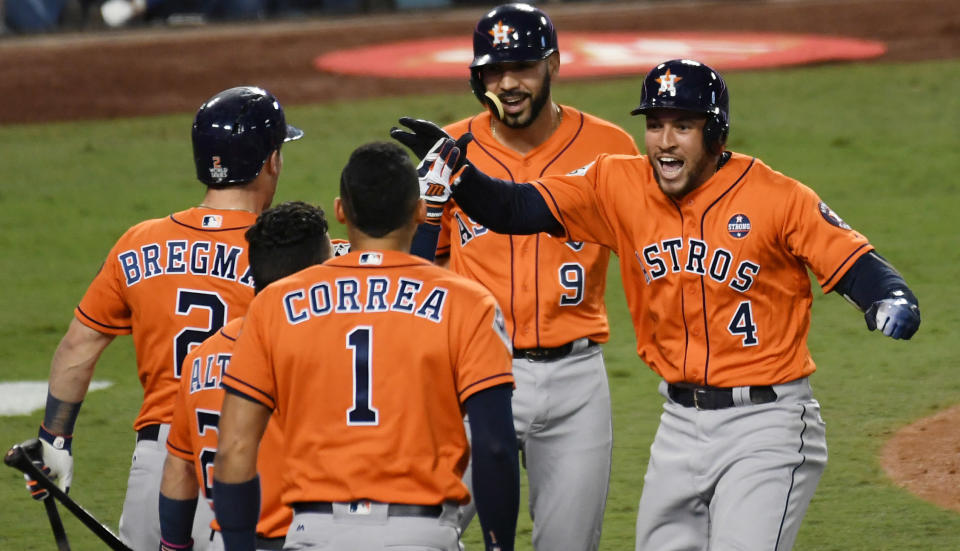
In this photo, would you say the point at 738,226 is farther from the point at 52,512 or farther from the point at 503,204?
the point at 52,512

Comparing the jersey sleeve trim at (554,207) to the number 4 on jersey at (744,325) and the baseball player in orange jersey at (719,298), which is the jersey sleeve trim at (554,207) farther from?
the number 4 on jersey at (744,325)

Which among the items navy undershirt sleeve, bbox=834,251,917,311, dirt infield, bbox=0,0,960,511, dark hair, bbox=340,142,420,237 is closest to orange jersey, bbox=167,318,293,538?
dark hair, bbox=340,142,420,237

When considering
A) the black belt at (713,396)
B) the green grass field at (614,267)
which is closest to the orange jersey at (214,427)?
the black belt at (713,396)

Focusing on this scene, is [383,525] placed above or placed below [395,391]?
below

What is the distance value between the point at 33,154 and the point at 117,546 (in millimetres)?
10055

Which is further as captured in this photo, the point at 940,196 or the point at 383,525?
the point at 940,196

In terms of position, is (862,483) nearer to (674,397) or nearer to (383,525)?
(674,397)

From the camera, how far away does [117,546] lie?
400 centimetres

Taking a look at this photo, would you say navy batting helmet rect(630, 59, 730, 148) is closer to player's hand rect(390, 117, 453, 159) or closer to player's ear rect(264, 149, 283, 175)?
player's hand rect(390, 117, 453, 159)

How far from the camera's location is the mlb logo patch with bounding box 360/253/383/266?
10.4 feet

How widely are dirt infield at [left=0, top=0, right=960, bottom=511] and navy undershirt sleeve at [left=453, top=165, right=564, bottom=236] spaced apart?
36.8 feet

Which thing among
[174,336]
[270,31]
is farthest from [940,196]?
[270,31]

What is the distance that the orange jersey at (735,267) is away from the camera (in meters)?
4.02

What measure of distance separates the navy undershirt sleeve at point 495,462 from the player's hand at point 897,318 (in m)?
1.15
